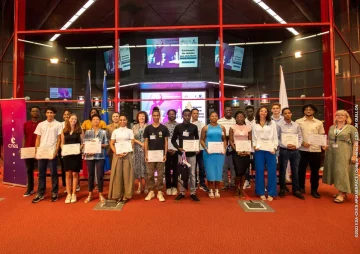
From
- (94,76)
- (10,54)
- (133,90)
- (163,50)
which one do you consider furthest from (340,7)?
(10,54)

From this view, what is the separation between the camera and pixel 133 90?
1363cm

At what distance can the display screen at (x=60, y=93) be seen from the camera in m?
13.3

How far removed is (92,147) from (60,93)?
11.3 m

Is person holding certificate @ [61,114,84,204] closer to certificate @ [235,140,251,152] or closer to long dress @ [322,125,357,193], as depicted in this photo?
certificate @ [235,140,251,152]

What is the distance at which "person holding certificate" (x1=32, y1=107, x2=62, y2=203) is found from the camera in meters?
4.04

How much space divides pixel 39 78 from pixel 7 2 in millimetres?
4873

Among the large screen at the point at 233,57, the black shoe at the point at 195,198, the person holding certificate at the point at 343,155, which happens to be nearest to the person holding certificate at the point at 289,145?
the person holding certificate at the point at 343,155

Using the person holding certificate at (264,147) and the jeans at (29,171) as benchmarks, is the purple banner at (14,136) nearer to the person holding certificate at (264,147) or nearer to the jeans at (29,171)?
the jeans at (29,171)

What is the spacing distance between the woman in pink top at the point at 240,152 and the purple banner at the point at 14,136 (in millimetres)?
4325

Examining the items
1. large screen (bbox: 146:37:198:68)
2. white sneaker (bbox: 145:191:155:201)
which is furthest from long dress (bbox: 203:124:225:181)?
large screen (bbox: 146:37:198:68)

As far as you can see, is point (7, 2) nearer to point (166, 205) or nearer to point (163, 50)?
point (163, 50)

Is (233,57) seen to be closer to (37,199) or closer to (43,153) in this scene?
(43,153)

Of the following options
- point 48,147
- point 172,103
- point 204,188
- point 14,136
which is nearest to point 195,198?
point 204,188

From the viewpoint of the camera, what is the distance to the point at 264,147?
4.02 metres
